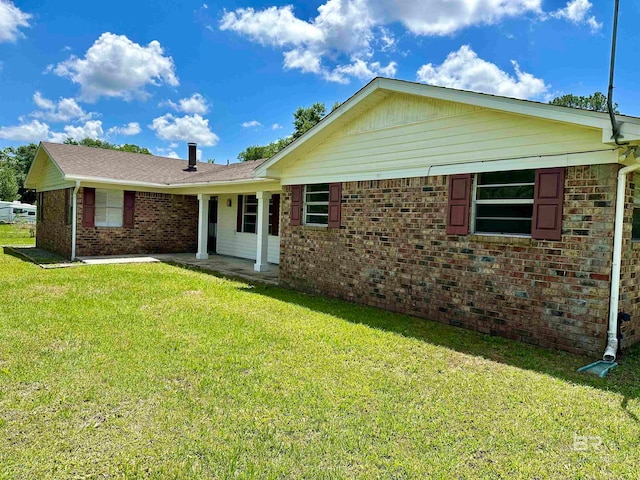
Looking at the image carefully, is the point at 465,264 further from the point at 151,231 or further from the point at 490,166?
the point at 151,231

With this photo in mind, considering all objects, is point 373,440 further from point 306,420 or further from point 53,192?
point 53,192

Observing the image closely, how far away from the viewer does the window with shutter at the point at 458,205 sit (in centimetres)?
624

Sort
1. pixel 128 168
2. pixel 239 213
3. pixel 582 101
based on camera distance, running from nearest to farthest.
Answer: pixel 239 213 < pixel 128 168 < pixel 582 101

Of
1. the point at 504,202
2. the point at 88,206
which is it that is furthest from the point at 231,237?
the point at 504,202

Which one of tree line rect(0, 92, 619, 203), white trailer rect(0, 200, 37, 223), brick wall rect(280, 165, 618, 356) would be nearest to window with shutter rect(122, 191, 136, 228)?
brick wall rect(280, 165, 618, 356)

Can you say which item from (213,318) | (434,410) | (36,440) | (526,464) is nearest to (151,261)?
(213,318)

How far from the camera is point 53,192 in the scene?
16031 millimetres

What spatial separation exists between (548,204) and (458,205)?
1320mm

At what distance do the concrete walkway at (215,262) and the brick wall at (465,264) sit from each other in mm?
1925

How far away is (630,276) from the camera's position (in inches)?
207

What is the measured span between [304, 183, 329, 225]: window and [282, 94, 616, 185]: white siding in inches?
10.4

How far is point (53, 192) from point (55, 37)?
6.55m

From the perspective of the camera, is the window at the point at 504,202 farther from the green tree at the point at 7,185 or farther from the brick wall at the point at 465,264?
the green tree at the point at 7,185

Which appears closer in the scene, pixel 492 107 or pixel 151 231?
pixel 492 107
